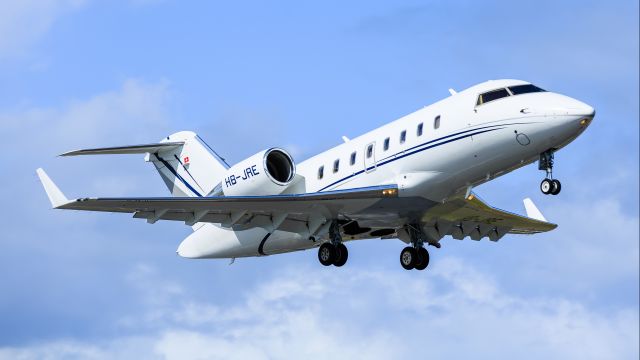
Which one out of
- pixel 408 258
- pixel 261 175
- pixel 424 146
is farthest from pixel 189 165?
pixel 424 146

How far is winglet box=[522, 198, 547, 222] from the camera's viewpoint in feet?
112

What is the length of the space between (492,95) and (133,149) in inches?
421

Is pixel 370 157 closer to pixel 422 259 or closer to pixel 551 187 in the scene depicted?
pixel 422 259

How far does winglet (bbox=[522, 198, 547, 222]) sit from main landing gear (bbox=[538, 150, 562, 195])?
7.78m

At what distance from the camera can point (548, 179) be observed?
26.2 metres

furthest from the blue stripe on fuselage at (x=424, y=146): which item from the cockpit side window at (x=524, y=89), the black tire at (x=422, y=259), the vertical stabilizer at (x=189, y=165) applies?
the vertical stabilizer at (x=189, y=165)

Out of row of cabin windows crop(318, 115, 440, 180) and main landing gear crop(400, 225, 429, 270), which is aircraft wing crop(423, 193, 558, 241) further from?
row of cabin windows crop(318, 115, 440, 180)

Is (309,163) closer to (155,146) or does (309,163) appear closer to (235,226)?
(235,226)

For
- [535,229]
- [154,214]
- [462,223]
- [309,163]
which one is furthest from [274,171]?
[535,229]

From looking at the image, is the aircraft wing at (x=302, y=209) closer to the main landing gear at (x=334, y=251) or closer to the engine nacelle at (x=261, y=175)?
the main landing gear at (x=334, y=251)

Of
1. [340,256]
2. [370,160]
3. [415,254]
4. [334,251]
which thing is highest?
[370,160]

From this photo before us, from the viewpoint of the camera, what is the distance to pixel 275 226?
2970 centimetres

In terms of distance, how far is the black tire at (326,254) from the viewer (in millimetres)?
29297

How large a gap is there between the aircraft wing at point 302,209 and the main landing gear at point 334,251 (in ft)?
1.02
